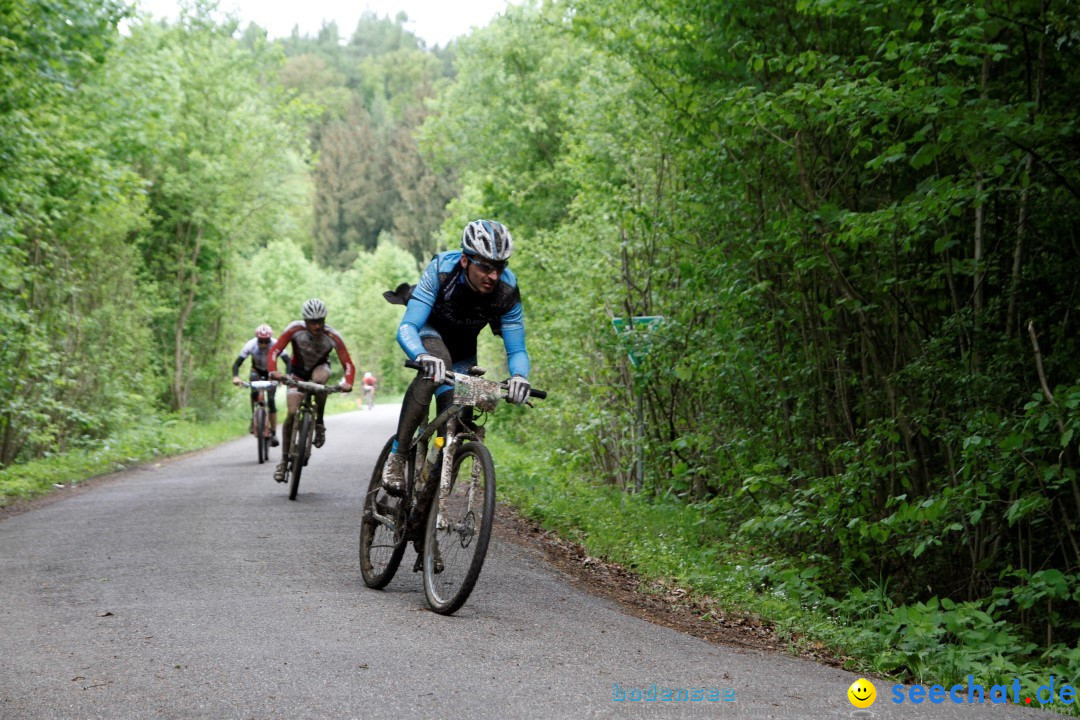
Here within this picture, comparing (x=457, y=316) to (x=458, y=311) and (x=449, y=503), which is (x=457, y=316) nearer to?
(x=458, y=311)

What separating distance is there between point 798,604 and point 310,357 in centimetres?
723

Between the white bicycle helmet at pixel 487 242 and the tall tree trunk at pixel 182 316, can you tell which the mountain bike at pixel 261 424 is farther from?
the tall tree trunk at pixel 182 316

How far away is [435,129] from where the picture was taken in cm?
3619

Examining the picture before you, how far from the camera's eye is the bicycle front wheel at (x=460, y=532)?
6070 millimetres

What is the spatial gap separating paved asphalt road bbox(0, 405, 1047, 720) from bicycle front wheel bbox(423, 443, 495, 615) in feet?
0.54

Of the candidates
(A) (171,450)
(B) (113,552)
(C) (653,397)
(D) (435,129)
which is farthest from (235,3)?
(B) (113,552)

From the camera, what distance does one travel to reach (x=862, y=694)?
463 cm

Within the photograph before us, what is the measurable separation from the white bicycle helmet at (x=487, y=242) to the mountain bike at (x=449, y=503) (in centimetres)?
75

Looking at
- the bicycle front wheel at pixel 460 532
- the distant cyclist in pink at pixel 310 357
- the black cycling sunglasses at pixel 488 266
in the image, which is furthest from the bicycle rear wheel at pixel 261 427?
the black cycling sunglasses at pixel 488 266

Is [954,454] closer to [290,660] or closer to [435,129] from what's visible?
[290,660]

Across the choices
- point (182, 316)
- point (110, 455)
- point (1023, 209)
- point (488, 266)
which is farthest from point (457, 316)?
point (182, 316)

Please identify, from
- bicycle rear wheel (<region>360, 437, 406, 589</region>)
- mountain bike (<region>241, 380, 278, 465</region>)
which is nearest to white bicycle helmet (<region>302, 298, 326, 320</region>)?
mountain bike (<region>241, 380, 278, 465</region>)

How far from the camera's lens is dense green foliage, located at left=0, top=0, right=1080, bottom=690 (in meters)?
7.14

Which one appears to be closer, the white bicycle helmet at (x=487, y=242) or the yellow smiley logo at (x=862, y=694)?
the yellow smiley logo at (x=862, y=694)
